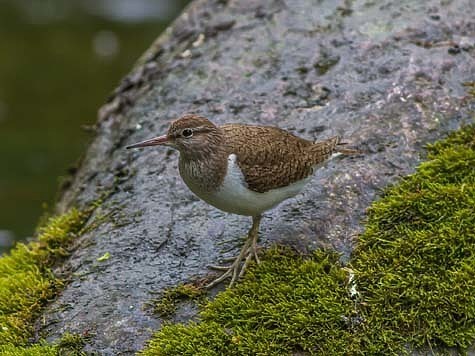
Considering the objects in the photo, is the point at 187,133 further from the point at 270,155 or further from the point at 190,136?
the point at 270,155

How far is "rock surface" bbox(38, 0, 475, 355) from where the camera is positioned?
550cm

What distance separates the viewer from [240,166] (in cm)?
529

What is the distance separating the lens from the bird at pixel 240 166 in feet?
17.1

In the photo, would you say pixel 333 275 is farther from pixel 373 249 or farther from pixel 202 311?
pixel 202 311

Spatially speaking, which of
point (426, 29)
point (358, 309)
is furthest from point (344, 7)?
point (358, 309)

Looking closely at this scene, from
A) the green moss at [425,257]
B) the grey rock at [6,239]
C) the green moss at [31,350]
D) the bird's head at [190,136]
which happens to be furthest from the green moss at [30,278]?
the grey rock at [6,239]

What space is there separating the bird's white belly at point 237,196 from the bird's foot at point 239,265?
27cm

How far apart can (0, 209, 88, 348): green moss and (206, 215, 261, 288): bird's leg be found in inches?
45.7

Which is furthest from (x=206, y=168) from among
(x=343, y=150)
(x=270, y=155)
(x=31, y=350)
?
(x=31, y=350)

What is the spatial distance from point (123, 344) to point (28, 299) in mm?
938

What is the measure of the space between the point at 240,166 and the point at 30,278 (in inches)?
68.1

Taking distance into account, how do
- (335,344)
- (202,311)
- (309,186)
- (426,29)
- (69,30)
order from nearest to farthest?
(335,344) → (202,311) → (309,186) → (426,29) → (69,30)

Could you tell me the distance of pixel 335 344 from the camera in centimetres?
477

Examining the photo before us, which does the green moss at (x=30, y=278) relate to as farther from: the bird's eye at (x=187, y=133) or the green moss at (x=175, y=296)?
the bird's eye at (x=187, y=133)
